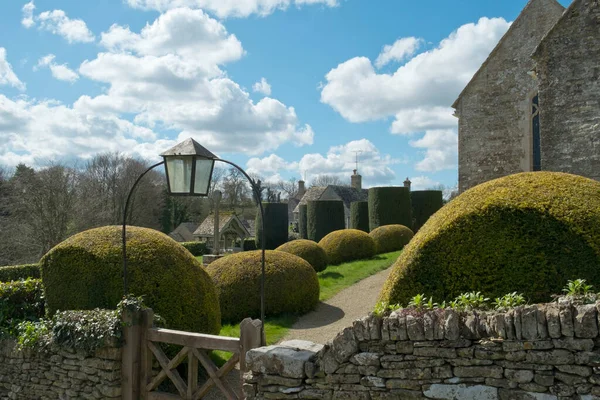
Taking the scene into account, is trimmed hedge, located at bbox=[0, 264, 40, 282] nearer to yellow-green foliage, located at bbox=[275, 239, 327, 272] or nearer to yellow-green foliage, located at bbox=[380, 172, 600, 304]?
yellow-green foliage, located at bbox=[275, 239, 327, 272]

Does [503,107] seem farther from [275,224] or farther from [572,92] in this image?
[275,224]

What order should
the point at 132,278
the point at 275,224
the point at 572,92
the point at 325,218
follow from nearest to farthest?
1. the point at 132,278
2. the point at 572,92
3. the point at 275,224
4. the point at 325,218

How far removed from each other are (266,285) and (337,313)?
1942 mm

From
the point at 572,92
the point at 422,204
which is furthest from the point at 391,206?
the point at 572,92

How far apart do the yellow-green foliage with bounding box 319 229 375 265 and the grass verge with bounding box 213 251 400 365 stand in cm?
39

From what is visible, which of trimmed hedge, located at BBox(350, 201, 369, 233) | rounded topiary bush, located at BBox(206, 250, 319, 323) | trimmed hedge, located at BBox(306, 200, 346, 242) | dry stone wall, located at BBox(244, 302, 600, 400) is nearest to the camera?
dry stone wall, located at BBox(244, 302, 600, 400)

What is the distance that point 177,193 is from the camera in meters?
5.42

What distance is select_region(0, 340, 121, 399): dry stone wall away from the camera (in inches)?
218

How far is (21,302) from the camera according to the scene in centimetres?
794

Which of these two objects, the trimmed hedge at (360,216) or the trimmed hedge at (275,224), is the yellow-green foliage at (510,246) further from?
the trimmed hedge at (360,216)

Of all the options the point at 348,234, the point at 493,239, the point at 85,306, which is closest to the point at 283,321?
the point at 85,306

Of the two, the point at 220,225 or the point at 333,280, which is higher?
→ the point at 220,225

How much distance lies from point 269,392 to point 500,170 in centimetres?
1111

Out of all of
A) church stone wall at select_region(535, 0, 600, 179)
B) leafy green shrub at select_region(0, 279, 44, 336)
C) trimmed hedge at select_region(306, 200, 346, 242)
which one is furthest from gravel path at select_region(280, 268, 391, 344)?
trimmed hedge at select_region(306, 200, 346, 242)
